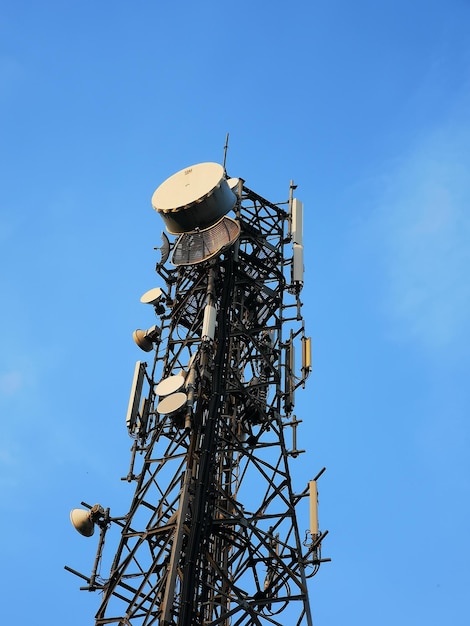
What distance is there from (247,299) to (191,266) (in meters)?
2.12

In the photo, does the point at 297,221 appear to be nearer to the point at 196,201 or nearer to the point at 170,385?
the point at 196,201

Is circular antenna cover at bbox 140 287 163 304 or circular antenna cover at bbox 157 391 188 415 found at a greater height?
circular antenna cover at bbox 140 287 163 304

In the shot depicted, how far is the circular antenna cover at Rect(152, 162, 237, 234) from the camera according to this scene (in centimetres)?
2836

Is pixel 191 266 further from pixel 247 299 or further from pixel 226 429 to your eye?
pixel 226 429

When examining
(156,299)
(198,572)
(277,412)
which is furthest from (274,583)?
(156,299)

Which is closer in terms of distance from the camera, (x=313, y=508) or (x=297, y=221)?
(x=313, y=508)

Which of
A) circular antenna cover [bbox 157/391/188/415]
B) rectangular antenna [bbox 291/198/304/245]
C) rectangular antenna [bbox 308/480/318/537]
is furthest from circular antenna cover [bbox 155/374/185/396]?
rectangular antenna [bbox 291/198/304/245]

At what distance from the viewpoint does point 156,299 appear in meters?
29.2

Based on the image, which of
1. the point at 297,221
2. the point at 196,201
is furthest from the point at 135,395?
the point at 297,221

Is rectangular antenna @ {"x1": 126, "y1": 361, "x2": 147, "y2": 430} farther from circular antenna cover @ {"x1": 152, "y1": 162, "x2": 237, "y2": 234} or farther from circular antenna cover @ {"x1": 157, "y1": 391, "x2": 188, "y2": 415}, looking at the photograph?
circular antenna cover @ {"x1": 152, "y1": 162, "x2": 237, "y2": 234}

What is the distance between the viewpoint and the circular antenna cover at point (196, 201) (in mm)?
28359

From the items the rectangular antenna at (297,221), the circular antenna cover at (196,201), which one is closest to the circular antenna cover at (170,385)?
the circular antenna cover at (196,201)

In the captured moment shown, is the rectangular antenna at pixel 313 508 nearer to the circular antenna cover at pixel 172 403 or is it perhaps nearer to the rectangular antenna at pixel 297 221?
the circular antenna cover at pixel 172 403

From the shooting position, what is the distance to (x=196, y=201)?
2828 cm
